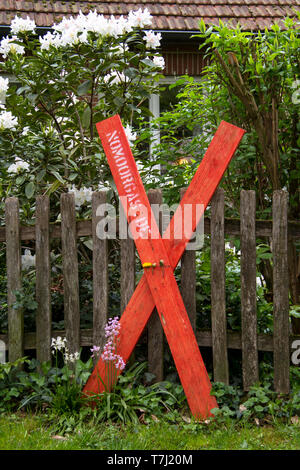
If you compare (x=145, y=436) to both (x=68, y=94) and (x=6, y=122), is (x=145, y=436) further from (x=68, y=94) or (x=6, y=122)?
(x=68, y=94)

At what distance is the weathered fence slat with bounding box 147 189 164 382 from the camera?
10.6ft

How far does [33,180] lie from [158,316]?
1231 mm

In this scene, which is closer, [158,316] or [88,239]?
[158,316]

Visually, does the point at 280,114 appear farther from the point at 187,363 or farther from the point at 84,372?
the point at 84,372

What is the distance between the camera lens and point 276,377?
3.12 m

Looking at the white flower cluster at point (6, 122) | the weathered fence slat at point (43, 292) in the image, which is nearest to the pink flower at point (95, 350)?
the weathered fence slat at point (43, 292)

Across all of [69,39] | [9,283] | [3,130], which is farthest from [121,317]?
[69,39]

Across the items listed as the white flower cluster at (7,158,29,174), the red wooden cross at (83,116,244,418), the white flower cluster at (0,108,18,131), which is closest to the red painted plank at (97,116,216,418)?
the red wooden cross at (83,116,244,418)

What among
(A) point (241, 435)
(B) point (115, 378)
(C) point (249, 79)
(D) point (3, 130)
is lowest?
(A) point (241, 435)

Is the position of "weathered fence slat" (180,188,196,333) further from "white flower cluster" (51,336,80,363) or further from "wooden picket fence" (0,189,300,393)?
"white flower cluster" (51,336,80,363)

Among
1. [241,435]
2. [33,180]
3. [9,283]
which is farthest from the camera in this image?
[33,180]

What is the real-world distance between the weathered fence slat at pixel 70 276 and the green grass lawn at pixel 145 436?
52cm

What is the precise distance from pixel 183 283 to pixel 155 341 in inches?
14.9

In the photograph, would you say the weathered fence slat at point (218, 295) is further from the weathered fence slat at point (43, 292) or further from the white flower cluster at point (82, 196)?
the weathered fence slat at point (43, 292)
